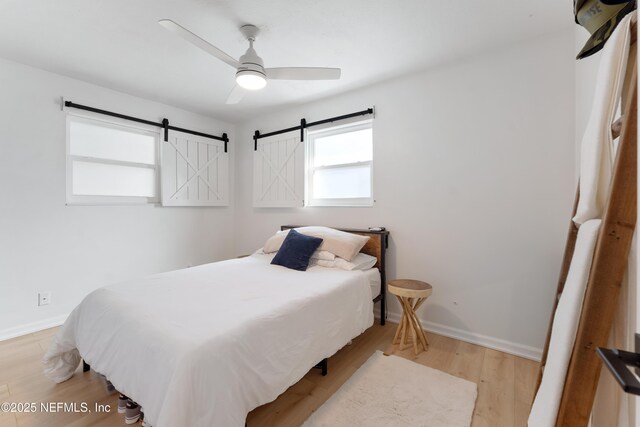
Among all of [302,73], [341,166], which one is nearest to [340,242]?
[341,166]

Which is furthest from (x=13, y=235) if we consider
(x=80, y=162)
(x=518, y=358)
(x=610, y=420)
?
(x=518, y=358)

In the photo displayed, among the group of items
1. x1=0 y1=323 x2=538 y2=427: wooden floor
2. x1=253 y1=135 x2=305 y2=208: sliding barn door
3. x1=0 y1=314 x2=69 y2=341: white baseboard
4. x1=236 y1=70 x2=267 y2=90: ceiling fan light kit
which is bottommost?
x1=0 y1=323 x2=538 y2=427: wooden floor

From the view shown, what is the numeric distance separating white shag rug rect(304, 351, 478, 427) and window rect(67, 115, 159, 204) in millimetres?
3263

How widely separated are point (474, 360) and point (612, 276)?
1742 millimetres

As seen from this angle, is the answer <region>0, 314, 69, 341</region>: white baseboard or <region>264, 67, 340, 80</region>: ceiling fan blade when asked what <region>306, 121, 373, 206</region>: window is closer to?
<region>264, 67, 340, 80</region>: ceiling fan blade

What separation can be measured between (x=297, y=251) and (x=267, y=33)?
1886 millimetres

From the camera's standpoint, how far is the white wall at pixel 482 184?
7.08 ft

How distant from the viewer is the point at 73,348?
1901 mm

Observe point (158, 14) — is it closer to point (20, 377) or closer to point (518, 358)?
point (20, 377)

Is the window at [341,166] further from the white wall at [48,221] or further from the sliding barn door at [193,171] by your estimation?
the white wall at [48,221]

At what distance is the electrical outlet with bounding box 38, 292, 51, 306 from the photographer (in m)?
2.76

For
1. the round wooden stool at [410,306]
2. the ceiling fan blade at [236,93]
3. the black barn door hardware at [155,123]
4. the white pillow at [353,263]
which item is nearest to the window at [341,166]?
the white pillow at [353,263]

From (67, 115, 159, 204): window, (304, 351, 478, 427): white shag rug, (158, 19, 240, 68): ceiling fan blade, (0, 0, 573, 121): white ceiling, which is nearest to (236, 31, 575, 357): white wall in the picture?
(0, 0, 573, 121): white ceiling

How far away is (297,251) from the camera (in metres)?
2.70
